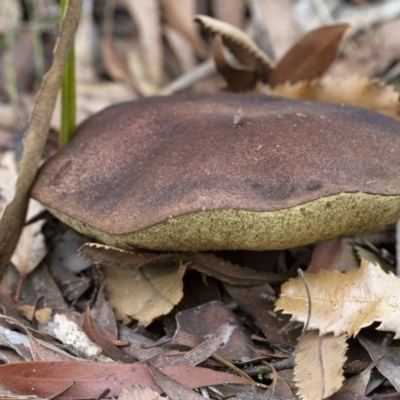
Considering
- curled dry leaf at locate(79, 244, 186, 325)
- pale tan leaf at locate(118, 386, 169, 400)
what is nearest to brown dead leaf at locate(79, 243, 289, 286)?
curled dry leaf at locate(79, 244, 186, 325)

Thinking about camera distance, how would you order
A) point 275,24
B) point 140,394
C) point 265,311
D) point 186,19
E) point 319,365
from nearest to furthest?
point 140,394 → point 319,365 → point 265,311 → point 275,24 → point 186,19

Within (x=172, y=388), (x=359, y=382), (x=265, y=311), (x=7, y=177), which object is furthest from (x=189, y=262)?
(x=7, y=177)

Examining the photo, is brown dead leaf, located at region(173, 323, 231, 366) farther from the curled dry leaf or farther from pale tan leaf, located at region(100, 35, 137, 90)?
pale tan leaf, located at region(100, 35, 137, 90)

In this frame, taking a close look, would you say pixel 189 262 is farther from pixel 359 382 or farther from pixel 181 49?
pixel 181 49

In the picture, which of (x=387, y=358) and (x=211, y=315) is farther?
(x=211, y=315)

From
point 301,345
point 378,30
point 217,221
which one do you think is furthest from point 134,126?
point 378,30
